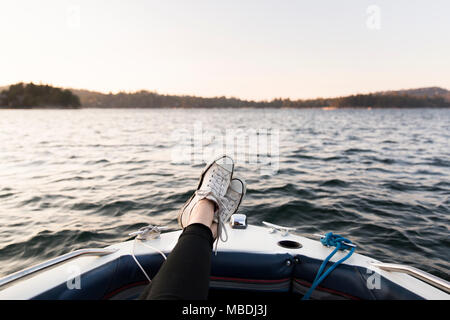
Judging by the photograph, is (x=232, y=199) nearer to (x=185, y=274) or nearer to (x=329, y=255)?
(x=329, y=255)

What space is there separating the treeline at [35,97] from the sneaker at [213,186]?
113582 millimetres

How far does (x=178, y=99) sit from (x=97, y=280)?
538ft

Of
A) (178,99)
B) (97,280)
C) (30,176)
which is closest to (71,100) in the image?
(178,99)

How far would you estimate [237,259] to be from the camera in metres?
2.07

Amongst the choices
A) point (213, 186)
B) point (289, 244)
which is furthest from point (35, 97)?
point (289, 244)

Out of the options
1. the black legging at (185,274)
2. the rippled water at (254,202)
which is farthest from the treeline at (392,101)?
the black legging at (185,274)

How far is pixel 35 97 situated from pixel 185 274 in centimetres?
11696

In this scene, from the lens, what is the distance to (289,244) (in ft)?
7.45

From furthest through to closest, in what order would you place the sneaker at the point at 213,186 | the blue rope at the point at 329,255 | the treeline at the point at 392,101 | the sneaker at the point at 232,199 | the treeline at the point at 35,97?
the treeline at the point at 392,101 → the treeline at the point at 35,97 → the sneaker at the point at 232,199 → the sneaker at the point at 213,186 → the blue rope at the point at 329,255

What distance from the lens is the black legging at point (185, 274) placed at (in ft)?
4.15

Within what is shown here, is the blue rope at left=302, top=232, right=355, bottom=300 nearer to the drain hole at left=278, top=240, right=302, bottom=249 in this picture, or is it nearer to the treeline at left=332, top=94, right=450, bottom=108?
the drain hole at left=278, top=240, right=302, bottom=249

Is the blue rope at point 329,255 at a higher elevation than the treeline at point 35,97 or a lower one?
lower

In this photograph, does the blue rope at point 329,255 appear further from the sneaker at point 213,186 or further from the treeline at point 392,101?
the treeline at point 392,101

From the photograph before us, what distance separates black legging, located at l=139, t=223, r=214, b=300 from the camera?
1.26 metres
